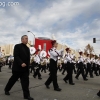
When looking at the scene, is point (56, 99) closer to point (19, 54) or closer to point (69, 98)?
point (69, 98)

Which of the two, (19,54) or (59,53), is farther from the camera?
(59,53)

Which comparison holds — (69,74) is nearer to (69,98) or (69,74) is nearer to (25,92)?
(69,98)

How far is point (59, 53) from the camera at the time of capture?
7078 mm

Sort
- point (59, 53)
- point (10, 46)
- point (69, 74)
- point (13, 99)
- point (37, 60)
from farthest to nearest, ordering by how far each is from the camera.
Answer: point (10, 46), point (37, 60), point (69, 74), point (59, 53), point (13, 99)

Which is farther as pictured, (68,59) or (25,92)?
(68,59)

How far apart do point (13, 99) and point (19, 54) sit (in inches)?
49.1

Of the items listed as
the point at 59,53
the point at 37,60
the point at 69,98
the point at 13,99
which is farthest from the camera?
the point at 37,60

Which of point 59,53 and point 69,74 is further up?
point 59,53

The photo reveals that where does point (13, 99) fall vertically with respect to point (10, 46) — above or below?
below

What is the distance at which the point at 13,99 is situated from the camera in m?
5.31

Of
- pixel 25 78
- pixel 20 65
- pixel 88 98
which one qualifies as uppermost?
pixel 20 65

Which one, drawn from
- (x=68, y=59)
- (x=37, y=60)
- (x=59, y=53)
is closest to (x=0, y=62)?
(x=37, y=60)

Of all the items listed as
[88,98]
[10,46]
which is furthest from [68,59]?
[10,46]

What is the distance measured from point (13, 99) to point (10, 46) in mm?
63475
